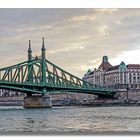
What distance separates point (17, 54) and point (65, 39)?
34.1 inches

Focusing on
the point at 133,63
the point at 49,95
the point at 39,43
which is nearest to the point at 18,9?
the point at 39,43

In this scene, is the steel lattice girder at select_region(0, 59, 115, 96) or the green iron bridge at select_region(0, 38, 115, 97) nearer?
the green iron bridge at select_region(0, 38, 115, 97)

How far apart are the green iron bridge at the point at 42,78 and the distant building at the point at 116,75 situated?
10.8 inches

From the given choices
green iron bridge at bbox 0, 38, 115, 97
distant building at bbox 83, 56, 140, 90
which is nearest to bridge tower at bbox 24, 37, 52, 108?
green iron bridge at bbox 0, 38, 115, 97

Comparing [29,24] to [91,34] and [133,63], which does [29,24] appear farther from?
[133,63]

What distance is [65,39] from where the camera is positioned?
8.23 metres

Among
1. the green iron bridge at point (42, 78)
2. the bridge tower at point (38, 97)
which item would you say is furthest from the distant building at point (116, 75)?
the bridge tower at point (38, 97)

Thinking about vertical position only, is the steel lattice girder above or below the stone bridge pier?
above

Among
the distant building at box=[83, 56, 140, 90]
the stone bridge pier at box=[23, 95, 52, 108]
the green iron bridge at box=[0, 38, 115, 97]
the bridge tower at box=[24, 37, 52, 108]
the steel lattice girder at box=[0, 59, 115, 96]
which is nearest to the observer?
the distant building at box=[83, 56, 140, 90]

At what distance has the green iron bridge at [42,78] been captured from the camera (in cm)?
901

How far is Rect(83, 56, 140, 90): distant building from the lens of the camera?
8297 millimetres

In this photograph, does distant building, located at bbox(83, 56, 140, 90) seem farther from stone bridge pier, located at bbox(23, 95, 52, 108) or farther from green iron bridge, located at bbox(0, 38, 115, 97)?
stone bridge pier, located at bbox(23, 95, 52, 108)

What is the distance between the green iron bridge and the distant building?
10.8 inches

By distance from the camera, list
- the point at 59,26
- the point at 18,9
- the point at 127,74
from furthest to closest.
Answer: the point at 127,74 < the point at 59,26 < the point at 18,9
